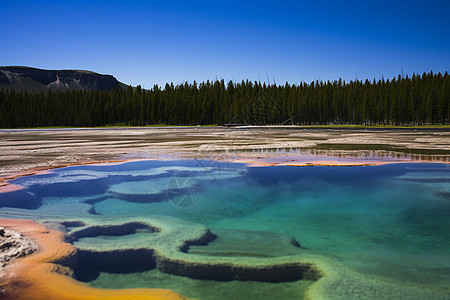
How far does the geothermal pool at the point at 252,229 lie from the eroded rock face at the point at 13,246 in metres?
0.82

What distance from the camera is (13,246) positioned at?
6594 mm

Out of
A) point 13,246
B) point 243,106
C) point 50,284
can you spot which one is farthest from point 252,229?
point 243,106

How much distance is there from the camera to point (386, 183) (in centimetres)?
1327

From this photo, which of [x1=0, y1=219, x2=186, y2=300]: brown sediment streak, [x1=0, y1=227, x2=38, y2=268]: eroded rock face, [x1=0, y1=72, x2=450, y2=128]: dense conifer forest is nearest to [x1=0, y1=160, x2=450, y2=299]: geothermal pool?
[x1=0, y1=219, x2=186, y2=300]: brown sediment streak

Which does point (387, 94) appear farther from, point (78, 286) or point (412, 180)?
point (78, 286)

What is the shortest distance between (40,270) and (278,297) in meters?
3.70

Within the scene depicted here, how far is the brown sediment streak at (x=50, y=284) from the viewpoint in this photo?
485 cm

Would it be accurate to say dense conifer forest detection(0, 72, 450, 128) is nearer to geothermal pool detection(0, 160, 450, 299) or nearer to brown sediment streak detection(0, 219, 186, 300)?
geothermal pool detection(0, 160, 450, 299)

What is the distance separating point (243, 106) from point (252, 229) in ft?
400

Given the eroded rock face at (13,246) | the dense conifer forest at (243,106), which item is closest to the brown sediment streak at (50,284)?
the eroded rock face at (13,246)

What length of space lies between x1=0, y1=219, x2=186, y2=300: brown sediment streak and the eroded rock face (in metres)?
0.16

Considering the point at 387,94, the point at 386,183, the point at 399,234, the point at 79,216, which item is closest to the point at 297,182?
the point at 386,183

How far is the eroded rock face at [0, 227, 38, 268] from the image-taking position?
6.09m

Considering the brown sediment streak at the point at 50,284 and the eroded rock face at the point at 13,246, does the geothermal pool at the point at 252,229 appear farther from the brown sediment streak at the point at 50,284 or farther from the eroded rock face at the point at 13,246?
the eroded rock face at the point at 13,246
